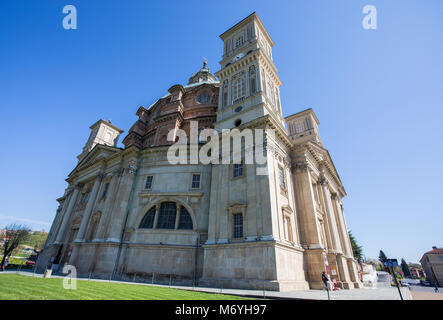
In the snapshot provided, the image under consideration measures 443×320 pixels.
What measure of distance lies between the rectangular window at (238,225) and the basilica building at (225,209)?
0.08 m

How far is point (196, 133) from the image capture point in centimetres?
2820

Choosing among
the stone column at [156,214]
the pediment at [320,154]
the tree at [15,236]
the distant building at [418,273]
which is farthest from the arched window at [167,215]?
the distant building at [418,273]

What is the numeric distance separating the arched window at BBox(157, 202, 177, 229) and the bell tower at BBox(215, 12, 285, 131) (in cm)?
953

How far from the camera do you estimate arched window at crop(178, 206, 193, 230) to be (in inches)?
795

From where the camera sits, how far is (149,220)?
21.6 meters

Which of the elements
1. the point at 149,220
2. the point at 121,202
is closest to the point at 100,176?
the point at 121,202

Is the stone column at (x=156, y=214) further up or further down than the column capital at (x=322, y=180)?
further down

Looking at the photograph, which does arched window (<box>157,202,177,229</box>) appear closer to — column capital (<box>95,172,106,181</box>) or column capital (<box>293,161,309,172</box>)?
column capital (<box>95,172,106,181</box>)

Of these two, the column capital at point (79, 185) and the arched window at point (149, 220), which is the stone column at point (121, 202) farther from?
the column capital at point (79, 185)

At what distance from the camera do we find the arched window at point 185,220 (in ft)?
66.2

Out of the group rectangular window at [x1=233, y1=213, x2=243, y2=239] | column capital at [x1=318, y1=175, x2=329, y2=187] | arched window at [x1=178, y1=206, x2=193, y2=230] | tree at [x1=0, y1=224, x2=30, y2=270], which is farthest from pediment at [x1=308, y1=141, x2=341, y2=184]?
tree at [x1=0, y1=224, x2=30, y2=270]

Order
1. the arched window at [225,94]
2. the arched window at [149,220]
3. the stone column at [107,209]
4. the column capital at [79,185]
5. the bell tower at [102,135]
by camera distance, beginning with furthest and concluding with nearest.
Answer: the bell tower at [102,135]
the column capital at [79,185]
the arched window at [225,94]
the stone column at [107,209]
the arched window at [149,220]

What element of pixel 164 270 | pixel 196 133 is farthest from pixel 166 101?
pixel 164 270

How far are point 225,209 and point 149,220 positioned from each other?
28.7 ft
